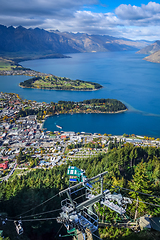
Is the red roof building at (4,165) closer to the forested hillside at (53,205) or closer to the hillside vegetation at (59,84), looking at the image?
the forested hillside at (53,205)

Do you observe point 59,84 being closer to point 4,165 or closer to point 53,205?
point 4,165

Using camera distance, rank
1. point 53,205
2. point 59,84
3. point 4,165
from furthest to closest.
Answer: point 59,84 → point 4,165 → point 53,205

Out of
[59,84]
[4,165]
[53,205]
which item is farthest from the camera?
[59,84]

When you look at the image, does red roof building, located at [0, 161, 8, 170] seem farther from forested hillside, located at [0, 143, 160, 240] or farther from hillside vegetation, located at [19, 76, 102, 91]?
hillside vegetation, located at [19, 76, 102, 91]

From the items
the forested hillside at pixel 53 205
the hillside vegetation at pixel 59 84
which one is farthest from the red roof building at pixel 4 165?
the hillside vegetation at pixel 59 84

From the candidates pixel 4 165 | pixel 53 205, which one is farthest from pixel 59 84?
pixel 53 205

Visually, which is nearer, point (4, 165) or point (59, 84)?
point (4, 165)

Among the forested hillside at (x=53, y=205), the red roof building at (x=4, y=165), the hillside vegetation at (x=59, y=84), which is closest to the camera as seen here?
the forested hillside at (x=53, y=205)

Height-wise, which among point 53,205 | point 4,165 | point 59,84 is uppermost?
point 59,84

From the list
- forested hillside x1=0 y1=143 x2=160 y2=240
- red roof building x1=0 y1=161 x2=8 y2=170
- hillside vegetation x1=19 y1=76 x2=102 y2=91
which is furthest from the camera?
hillside vegetation x1=19 y1=76 x2=102 y2=91

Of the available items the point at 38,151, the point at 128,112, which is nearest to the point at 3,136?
the point at 38,151

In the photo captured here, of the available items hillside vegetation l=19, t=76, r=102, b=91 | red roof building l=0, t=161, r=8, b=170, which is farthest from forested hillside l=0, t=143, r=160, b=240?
hillside vegetation l=19, t=76, r=102, b=91
